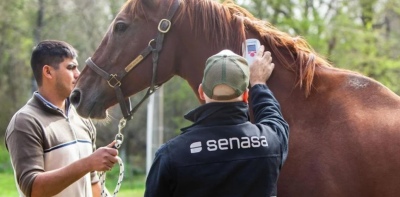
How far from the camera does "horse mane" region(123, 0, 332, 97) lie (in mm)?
4035

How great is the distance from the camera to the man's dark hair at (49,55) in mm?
4535

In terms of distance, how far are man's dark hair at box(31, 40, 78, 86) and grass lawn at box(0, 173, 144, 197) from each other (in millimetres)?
12934

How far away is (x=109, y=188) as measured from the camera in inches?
876

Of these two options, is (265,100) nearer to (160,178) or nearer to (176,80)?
(160,178)

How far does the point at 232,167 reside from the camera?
3.09 m

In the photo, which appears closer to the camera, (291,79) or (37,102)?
(291,79)

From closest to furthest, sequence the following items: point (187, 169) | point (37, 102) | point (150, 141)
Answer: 1. point (187, 169)
2. point (37, 102)
3. point (150, 141)

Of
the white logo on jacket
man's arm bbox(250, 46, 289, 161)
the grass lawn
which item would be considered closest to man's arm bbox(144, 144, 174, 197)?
the white logo on jacket

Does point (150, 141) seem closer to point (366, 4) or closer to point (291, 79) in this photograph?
point (366, 4)

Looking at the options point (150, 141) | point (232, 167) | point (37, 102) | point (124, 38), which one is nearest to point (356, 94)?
point (232, 167)

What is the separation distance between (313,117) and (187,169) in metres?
1.09

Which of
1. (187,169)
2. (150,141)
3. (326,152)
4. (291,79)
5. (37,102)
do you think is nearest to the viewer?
(187,169)

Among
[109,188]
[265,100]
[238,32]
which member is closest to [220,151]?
[265,100]

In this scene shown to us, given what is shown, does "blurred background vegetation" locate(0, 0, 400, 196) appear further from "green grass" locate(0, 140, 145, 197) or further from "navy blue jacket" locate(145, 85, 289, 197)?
"navy blue jacket" locate(145, 85, 289, 197)
